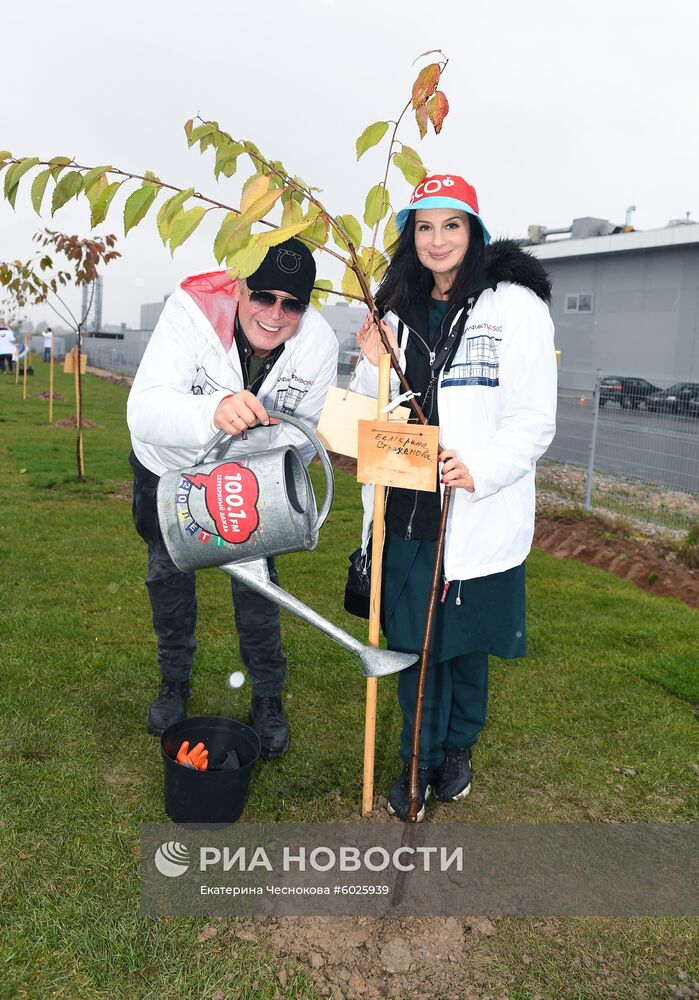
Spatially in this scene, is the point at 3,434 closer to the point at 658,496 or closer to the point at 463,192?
the point at 658,496

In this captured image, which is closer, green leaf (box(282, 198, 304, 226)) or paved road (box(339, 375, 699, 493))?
green leaf (box(282, 198, 304, 226))

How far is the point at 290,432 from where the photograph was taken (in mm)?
2617

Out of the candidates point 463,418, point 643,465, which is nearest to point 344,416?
point 463,418

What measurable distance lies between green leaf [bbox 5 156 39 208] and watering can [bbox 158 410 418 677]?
0.73 metres

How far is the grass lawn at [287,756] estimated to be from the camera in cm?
201

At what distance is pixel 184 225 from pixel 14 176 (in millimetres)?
385

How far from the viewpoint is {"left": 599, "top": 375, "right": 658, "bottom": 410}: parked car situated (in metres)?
7.37

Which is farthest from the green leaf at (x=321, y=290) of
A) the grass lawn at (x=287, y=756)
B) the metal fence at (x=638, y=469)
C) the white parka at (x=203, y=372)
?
the metal fence at (x=638, y=469)

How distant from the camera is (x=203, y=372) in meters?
2.41

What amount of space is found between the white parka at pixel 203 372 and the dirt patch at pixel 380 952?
4.38 ft

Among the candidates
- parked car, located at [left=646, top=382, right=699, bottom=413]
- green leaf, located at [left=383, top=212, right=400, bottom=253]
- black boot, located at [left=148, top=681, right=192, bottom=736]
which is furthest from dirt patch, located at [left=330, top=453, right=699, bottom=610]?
green leaf, located at [left=383, top=212, right=400, bottom=253]

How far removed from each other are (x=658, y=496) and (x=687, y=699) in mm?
3880

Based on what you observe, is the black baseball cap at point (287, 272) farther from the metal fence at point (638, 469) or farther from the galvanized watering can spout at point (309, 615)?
the metal fence at point (638, 469)

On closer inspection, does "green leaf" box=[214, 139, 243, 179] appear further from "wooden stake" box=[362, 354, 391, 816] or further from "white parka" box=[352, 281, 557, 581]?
"white parka" box=[352, 281, 557, 581]
